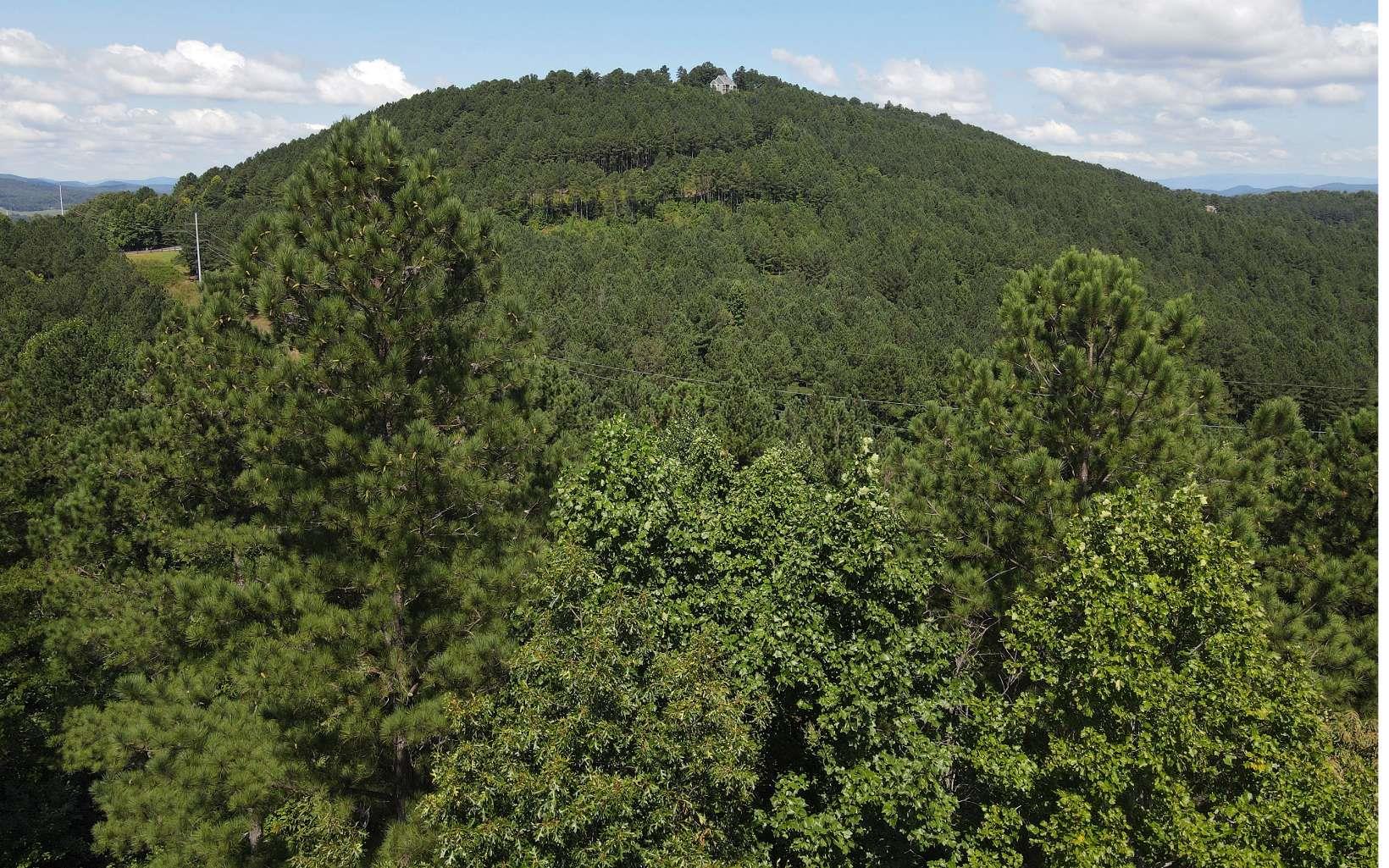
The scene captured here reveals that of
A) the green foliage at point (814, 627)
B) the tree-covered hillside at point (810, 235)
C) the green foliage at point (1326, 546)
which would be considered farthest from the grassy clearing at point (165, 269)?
the green foliage at point (1326, 546)

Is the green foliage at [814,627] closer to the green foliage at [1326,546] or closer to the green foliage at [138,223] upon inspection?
the green foliage at [1326,546]

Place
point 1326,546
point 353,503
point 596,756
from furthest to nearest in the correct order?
point 1326,546 < point 353,503 < point 596,756

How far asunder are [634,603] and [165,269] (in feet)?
336

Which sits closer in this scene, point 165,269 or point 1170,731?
point 1170,731

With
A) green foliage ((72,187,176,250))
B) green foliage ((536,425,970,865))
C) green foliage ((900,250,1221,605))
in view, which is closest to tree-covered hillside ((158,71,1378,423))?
green foliage ((72,187,176,250))

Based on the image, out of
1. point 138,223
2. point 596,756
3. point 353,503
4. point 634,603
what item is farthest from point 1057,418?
point 138,223

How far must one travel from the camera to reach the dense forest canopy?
8.17 meters

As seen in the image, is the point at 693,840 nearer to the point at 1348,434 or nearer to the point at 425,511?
the point at 425,511

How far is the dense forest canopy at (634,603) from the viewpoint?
26.8 ft

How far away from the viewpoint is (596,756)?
783 cm

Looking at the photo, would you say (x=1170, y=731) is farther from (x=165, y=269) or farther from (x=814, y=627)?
(x=165, y=269)

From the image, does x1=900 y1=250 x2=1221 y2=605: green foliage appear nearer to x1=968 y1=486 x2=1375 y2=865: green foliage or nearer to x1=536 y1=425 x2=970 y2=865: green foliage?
x1=536 y1=425 x2=970 y2=865: green foliage

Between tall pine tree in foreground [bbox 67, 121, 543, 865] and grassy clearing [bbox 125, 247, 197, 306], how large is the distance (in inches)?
3045

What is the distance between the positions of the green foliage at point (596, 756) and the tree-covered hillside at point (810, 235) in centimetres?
3565
